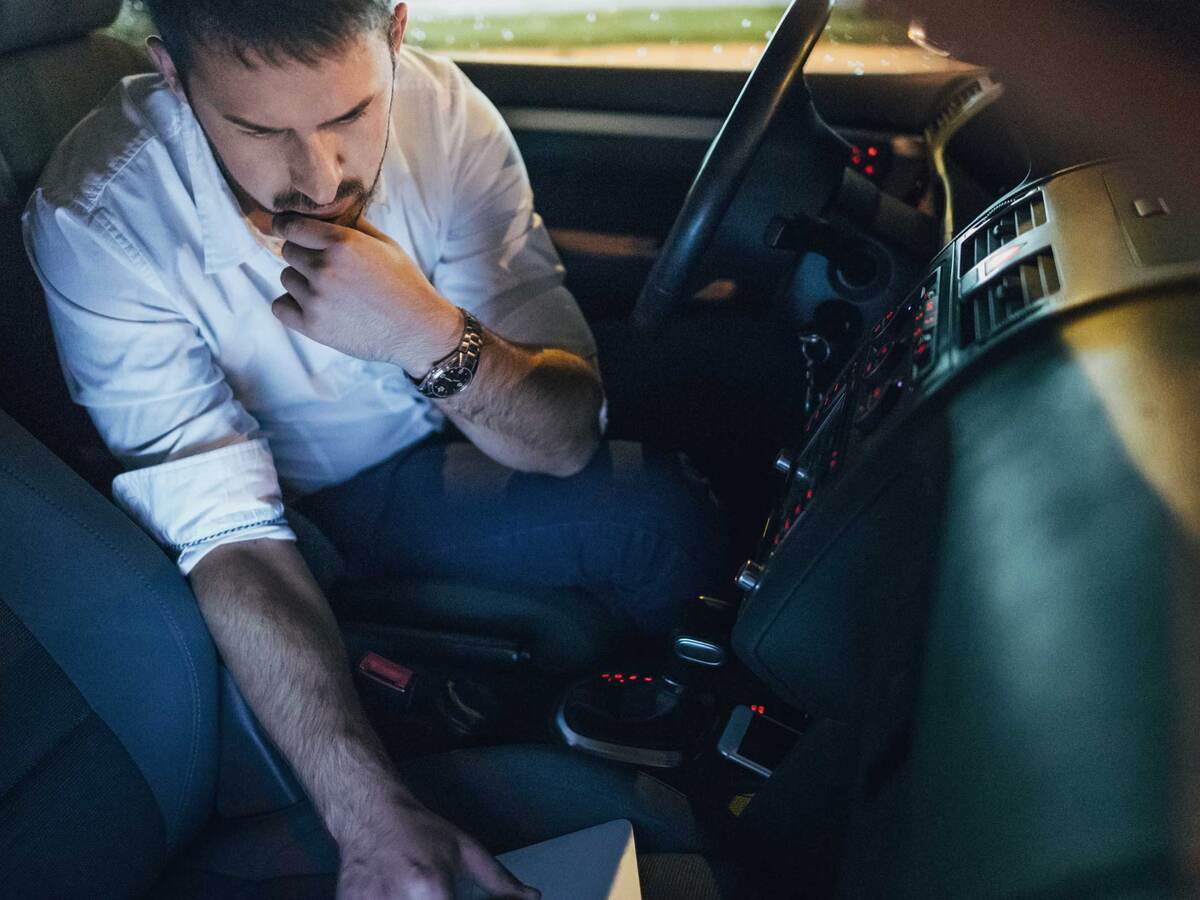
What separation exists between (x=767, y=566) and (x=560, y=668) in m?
0.45

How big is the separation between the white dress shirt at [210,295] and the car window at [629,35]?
0.68 metres

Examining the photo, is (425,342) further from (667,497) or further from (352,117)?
(667,497)

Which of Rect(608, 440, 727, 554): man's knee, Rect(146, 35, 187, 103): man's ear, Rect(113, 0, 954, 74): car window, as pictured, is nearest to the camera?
Rect(146, 35, 187, 103): man's ear

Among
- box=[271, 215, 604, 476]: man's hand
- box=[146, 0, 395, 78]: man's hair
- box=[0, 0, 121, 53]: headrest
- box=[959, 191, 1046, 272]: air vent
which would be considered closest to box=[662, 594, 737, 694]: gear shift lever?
box=[271, 215, 604, 476]: man's hand

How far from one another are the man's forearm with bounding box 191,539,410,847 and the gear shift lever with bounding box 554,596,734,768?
0.29 m

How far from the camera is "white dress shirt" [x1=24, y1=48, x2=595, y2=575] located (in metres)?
0.92

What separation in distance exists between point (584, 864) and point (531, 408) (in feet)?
1.66

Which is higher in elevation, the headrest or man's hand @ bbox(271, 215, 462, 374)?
the headrest

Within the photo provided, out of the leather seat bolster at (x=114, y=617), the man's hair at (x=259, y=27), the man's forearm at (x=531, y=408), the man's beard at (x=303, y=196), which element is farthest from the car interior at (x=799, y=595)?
the man's hair at (x=259, y=27)

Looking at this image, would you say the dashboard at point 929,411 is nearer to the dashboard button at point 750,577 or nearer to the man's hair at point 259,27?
the dashboard button at point 750,577

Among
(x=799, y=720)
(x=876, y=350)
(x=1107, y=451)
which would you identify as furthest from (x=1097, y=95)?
(x=799, y=720)

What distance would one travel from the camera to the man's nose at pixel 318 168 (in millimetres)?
854

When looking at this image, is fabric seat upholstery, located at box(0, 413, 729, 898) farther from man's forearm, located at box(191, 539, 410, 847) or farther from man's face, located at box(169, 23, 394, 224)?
man's face, located at box(169, 23, 394, 224)

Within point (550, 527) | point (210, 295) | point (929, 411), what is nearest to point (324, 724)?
point (550, 527)
